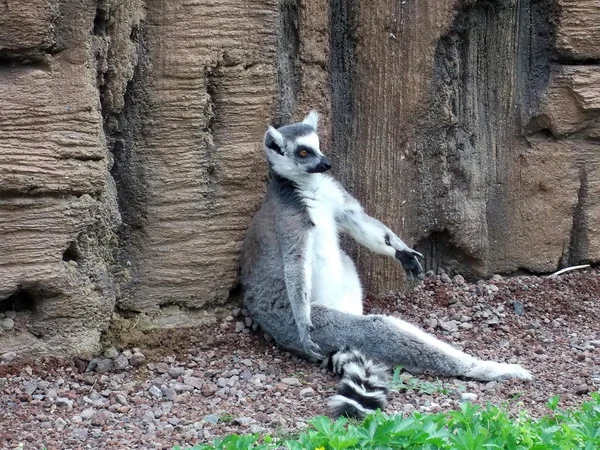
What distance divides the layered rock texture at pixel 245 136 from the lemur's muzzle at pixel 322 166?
0.38 m

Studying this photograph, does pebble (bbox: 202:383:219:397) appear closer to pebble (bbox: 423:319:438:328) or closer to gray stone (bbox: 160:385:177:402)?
gray stone (bbox: 160:385:177:402)

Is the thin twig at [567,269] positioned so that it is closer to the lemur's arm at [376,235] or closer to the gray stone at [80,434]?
the lemur's arm at [376,235]

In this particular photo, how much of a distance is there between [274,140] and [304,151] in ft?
0.61

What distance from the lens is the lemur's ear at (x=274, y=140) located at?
5.89m

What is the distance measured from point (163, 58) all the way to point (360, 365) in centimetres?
202

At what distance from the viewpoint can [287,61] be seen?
6148 mm

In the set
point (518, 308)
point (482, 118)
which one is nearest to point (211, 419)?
point (518, 308)

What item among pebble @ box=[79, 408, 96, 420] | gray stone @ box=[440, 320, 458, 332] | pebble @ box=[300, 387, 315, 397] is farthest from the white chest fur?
pebble @ box=[79, 408, 96, 420]

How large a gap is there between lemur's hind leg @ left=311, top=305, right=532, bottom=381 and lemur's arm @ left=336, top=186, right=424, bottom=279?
0.66 meters

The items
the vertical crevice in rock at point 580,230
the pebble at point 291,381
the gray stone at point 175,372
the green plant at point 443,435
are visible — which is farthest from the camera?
the vertical crevice in rock at point 580,230

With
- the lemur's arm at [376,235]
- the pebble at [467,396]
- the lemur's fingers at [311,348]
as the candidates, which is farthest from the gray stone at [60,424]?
the lemur's arm at [376,235]

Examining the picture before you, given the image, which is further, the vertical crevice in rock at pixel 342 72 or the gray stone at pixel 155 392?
the vertical crevice in rock at pixel 342 72

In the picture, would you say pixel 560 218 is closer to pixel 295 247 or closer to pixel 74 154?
pixel 295 247

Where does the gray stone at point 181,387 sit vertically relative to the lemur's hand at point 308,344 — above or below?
below
